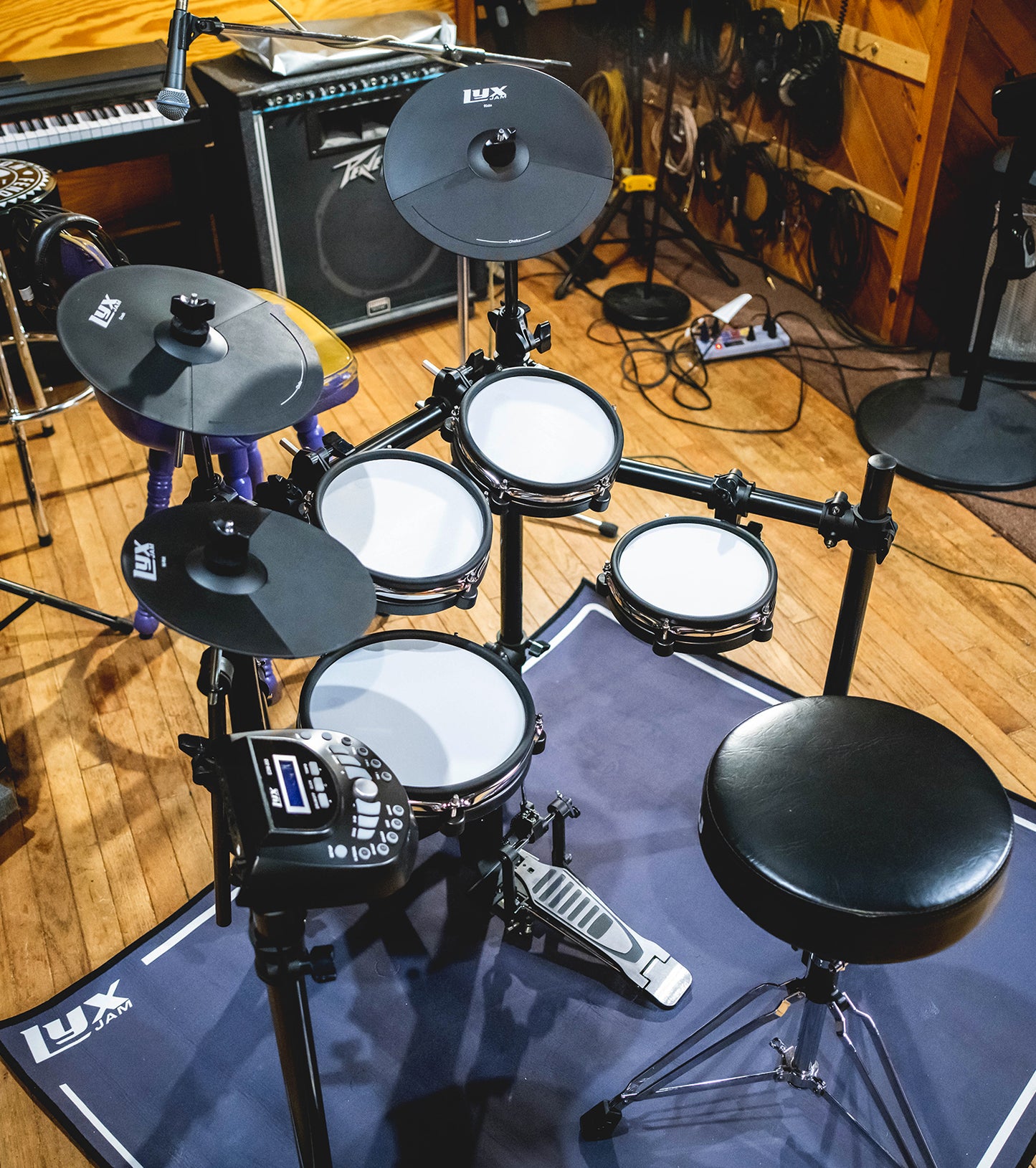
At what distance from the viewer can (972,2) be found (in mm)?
3301

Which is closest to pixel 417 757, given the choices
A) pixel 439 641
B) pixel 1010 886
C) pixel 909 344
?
pixel 439 641

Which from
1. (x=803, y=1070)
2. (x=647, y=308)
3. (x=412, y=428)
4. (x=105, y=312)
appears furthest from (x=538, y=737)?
(x=647, y=308)

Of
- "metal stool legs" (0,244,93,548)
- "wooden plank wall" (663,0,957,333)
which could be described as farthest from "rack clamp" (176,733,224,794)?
"wooden plank wall" (663,0,957,333)

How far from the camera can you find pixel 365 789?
1.26 m

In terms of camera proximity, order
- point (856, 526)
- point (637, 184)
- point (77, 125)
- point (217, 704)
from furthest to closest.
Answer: point (637, 184), point (77, 125), point (856, 526), point (217, 704)

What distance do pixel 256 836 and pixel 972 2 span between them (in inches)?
129

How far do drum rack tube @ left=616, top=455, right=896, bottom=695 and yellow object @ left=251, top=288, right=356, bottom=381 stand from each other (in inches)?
36.6

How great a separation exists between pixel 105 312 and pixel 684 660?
166 cm

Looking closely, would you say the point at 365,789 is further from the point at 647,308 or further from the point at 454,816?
the point at 647,308

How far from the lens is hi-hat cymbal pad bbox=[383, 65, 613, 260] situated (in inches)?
73.0

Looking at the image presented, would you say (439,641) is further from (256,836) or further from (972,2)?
(972,2)

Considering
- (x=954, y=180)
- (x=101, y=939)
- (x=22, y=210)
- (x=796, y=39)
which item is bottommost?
(x=101, y=939)

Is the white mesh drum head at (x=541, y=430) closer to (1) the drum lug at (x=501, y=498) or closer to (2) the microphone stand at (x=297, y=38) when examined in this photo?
(1) the drum lug at (x=501, y=498)

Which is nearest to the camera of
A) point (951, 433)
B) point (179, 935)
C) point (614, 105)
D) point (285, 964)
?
point (285, 964)
